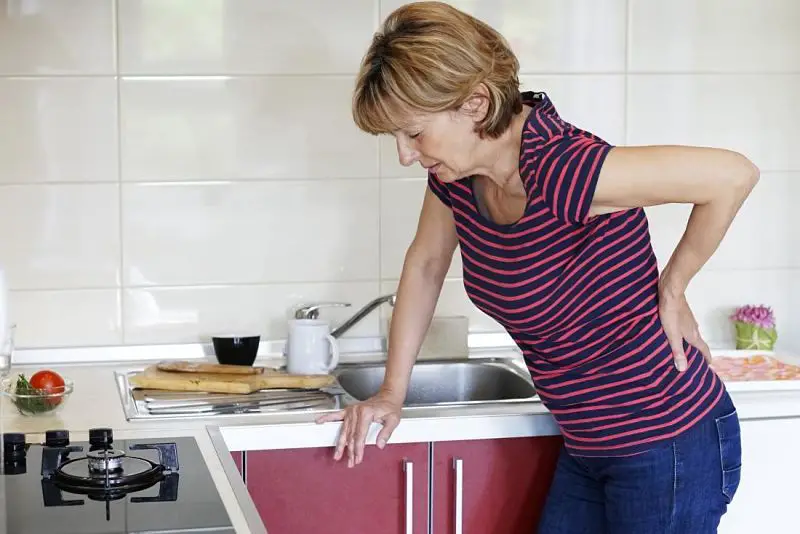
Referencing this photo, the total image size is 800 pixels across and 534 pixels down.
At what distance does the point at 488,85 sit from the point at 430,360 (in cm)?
85

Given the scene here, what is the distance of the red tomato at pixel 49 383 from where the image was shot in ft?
5.82

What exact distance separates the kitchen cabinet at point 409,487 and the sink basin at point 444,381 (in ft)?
1.04

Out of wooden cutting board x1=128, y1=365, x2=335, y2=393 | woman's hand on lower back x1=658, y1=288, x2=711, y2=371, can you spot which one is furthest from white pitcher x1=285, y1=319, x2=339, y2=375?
woman's hand on lower back x1=658, y1=288, x2=711, y2=371

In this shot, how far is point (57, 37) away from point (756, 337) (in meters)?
1.53

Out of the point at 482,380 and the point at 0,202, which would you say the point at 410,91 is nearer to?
the point at 482,380

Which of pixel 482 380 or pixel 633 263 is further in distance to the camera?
pixel 482 380

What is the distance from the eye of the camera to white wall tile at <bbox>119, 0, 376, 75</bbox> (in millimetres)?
2201

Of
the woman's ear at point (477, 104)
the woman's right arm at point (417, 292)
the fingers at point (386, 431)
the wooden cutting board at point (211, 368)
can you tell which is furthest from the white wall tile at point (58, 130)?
the woman's ear at point (477, 104)

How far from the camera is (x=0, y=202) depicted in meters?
2.19

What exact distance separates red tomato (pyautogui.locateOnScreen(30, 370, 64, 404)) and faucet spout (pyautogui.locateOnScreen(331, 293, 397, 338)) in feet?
1.94

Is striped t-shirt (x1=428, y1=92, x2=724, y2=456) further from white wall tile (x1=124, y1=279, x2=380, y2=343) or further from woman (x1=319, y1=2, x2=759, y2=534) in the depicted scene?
white wall tile (x1=124, y1=279, x2=380, y2=343)

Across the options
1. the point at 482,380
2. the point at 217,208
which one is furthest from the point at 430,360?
the point at 217,208

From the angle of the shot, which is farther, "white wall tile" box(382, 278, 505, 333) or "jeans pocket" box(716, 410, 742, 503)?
"white wall tile" box(382, 278, 505, 333)

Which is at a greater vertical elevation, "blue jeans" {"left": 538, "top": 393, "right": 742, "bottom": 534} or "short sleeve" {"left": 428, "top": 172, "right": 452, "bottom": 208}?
"short sleeve" {"left": 428, "top": 172, "right": 452, "bottom": 208}
